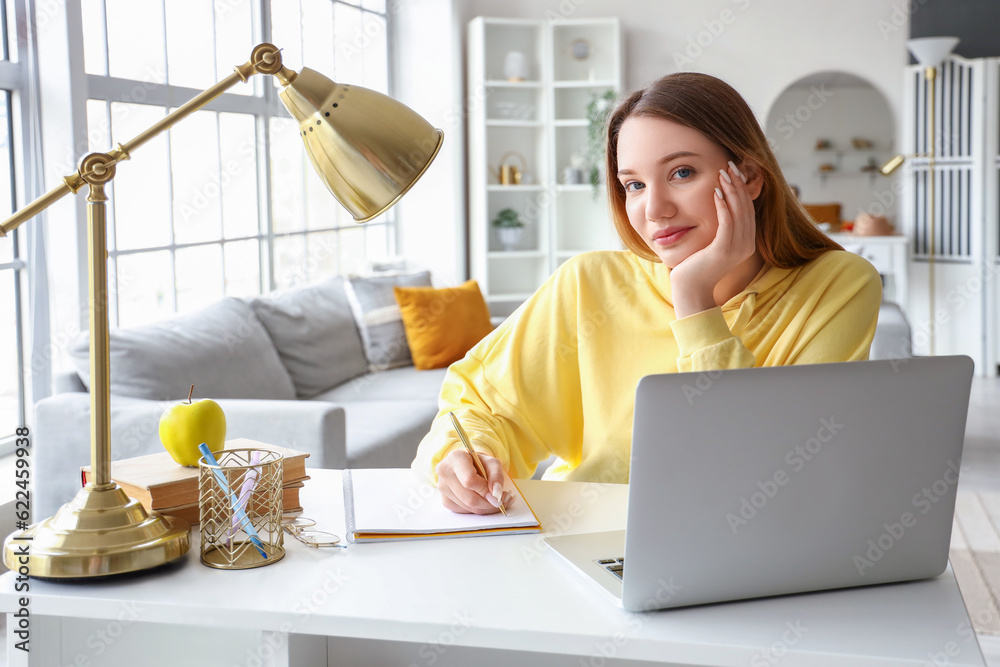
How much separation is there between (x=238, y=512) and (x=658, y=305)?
28.3 inches

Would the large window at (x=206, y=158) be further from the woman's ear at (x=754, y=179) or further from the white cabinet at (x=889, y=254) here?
the white cabinet at (x=889, y=254)

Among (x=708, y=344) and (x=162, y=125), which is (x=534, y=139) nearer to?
(x=708, y=344)

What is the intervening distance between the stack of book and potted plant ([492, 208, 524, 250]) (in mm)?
4670

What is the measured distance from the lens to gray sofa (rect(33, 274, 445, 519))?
239 centimetres

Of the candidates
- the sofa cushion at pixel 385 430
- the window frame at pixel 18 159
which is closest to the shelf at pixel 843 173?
the sofa cushion at pixel 385 430

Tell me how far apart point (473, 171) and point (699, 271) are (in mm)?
4626

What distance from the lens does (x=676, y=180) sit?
4.27ft

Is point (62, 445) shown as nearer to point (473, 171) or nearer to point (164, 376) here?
point (164, 376)

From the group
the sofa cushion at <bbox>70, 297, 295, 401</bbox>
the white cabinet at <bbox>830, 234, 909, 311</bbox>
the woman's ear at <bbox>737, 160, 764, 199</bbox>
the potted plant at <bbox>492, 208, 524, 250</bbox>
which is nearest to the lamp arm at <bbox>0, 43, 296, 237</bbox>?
the woman's ear at <bbox>737, 160, 764, 199</bbox>

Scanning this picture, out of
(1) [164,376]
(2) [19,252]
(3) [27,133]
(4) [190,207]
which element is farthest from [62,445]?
(4) [190,207]

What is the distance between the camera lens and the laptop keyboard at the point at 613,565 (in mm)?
915

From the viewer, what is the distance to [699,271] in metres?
1.24

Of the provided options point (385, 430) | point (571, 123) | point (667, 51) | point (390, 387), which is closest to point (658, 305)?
point (385, 430)

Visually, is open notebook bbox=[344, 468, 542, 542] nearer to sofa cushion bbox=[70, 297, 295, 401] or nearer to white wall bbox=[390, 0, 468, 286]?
sofa cushion bbox=[70, 297, 295, 401]
